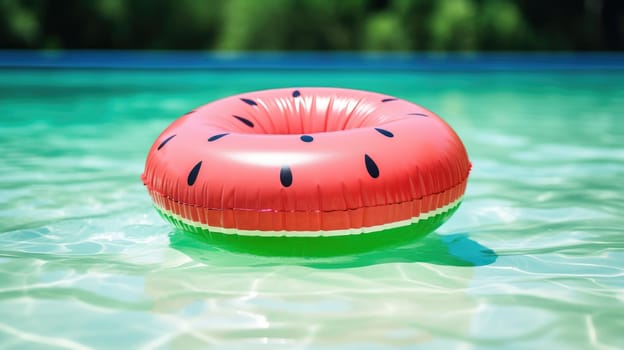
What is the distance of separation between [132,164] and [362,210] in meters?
2.59

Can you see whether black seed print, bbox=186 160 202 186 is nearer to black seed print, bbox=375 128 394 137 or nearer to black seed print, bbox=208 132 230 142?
black seed print, bbox=208 132 230 142

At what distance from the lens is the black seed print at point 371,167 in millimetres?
2424

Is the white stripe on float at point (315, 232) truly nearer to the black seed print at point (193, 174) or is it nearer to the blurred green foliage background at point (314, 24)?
the black seed print at point (193, 174)

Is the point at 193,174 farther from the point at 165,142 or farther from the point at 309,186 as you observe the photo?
the point at 309,186

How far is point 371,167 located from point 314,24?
985 cm

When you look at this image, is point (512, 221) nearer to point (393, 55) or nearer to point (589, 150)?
point (589, 150)

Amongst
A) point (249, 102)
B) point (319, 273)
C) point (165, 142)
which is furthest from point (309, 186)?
point (249, 102)

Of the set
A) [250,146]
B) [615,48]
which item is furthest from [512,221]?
[615,48]

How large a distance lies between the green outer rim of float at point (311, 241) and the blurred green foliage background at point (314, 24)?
9.46m

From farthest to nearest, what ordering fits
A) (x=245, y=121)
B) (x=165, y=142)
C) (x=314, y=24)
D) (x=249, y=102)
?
(x=314, y=24), (x=249, y=102), (x=245, y=121), (x=165, y=142)

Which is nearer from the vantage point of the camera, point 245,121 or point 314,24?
point 245,121

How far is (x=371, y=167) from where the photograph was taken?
243 cm

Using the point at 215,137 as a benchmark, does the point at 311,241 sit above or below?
below

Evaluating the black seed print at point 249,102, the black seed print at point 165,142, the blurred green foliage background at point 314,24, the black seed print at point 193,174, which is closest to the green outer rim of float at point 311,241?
the black seed print at point 193,174
